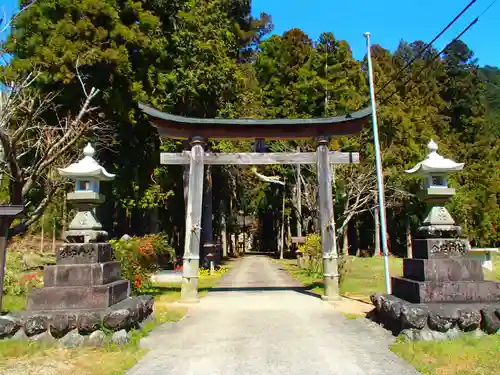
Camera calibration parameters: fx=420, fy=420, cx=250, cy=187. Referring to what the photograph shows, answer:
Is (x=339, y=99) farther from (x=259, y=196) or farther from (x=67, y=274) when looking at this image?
(x=67, y=274)

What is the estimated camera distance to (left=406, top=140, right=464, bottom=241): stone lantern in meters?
7.35

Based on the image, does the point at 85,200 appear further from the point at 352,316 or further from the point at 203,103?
the point at 203,103

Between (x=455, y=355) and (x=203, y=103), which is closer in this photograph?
(x=455, y=355)

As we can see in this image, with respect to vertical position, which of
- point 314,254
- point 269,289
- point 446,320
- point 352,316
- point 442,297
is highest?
point 314,254

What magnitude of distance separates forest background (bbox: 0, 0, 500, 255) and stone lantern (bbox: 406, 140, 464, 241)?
244 inches

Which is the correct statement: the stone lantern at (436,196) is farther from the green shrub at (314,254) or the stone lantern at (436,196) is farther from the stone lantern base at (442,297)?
the green shrub at (314,254)

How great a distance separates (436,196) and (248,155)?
579cm

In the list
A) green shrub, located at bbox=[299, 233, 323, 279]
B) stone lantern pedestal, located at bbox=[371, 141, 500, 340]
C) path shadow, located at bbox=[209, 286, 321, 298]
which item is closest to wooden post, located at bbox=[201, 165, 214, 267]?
green shrub, located at bbox=[299, 233, 323, 279]

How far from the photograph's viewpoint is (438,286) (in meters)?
6.86

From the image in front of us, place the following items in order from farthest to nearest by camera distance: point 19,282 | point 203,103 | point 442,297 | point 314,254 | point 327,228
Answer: point 203,103, point 314,254, point 19,282, point 327,228, point 442,297

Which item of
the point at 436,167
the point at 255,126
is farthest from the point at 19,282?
the point at 436,167

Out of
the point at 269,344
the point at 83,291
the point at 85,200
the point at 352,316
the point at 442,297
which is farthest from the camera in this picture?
the point at 352,316

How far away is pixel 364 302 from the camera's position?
1095 centimetres

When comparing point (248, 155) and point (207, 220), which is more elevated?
point (248, 155)
